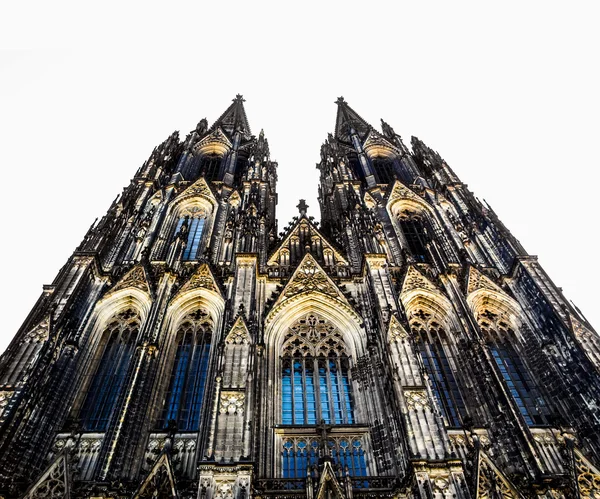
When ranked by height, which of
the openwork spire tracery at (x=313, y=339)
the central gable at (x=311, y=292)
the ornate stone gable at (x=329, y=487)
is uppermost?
the central gable at (x=311, y=292)

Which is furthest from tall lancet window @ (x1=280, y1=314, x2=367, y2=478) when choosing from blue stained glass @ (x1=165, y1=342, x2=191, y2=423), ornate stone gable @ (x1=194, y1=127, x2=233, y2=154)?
ornate stone gable @ (x1=194, y1=127, x2=233, y2=154)

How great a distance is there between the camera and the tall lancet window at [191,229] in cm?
2126

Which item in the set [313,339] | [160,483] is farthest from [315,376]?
[160,483]

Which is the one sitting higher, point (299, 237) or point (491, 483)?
point (299, 237)

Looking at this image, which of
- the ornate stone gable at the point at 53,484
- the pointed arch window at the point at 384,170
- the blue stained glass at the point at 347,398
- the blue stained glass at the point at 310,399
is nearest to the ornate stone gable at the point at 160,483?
the ornate stone gable at the point at 53,484

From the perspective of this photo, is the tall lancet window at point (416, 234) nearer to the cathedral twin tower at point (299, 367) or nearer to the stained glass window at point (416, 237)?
the stained glass window at point (416, 237)

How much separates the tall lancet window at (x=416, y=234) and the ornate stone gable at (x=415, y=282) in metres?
1.97

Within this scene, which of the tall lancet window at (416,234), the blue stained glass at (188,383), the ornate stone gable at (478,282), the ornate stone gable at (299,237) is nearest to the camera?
the blue stained glass at (188,383)

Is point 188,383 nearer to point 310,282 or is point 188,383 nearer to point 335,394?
point 335,394

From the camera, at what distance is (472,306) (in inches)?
715

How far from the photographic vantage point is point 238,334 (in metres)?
14.7

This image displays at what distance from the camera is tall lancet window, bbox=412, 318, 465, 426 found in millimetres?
14789

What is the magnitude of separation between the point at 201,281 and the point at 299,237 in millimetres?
5775

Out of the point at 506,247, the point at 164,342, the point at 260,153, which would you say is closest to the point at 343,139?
the point at 260,153
